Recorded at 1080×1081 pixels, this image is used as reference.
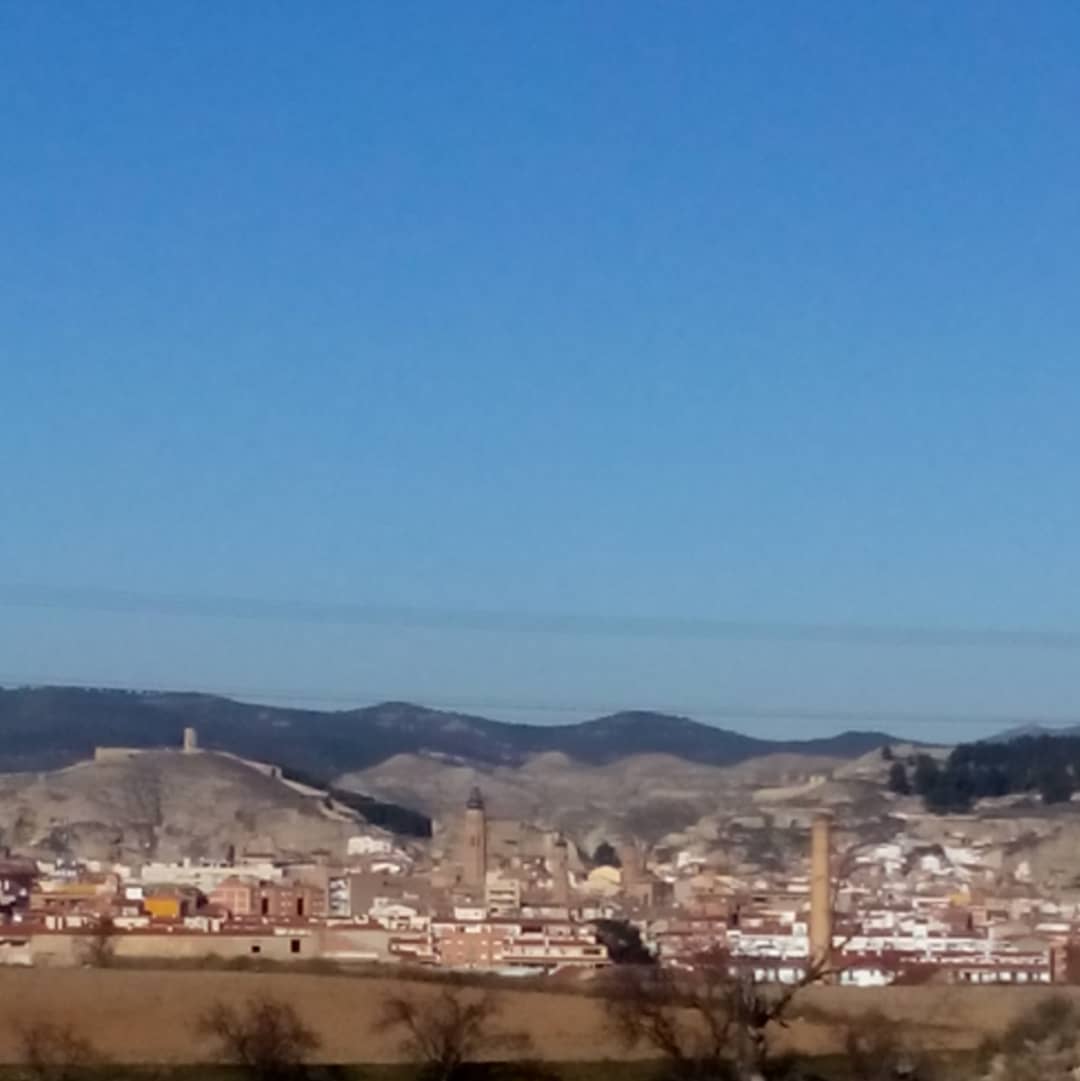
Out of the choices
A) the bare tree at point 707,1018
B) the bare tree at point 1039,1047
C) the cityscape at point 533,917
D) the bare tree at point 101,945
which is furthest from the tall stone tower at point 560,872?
the bare tree at point 707,1018

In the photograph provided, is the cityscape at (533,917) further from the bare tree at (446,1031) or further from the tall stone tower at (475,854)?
the bare tree at (446,1031)

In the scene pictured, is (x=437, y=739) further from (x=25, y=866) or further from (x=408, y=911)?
(x=408, y=911)

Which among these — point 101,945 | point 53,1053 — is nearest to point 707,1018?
point 53,1053

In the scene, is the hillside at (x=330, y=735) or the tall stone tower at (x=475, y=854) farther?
the hillside at (x=330, y=735)

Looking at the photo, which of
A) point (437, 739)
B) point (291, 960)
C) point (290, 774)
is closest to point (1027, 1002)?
point (291, 960)

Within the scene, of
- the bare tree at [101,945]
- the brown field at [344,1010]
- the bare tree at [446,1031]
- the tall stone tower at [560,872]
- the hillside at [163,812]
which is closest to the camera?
the bare tree at [446,1031]

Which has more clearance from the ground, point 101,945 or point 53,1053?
point 101,945

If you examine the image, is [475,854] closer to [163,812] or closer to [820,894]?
[820,894]
